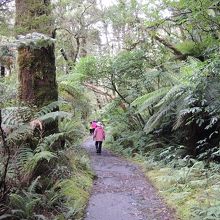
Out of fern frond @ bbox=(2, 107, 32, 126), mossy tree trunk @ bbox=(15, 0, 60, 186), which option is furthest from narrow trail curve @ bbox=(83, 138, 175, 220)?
fern frond @ bbox=(2, 107, 32, 126)

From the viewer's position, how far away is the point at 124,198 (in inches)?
282

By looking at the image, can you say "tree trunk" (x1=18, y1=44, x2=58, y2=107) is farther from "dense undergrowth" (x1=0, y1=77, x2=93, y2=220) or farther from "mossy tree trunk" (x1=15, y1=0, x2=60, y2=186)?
"dense undergrowth" (x1=0, y1=77, x2=93, y2=220)

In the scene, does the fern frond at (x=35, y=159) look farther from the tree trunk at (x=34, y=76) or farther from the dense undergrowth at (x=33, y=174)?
the tree trunk at (x=34, y=76)

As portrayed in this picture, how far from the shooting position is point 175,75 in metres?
11.9

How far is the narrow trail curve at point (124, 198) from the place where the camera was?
19.8ft

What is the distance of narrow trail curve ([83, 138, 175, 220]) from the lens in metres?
6.03

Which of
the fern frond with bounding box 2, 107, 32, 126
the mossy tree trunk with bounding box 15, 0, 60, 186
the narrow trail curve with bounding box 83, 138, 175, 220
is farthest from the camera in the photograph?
the mossy tree trunk with bounding box 15, 0, 60, 186

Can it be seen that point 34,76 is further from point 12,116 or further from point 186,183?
point 186,183

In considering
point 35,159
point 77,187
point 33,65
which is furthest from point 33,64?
point 77,187

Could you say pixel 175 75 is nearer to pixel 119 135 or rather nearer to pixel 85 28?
pixel 119 135

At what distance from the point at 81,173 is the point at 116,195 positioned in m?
1.44

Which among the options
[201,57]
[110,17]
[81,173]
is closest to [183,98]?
[201,57]

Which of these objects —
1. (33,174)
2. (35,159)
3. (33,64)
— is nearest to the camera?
(35,159)

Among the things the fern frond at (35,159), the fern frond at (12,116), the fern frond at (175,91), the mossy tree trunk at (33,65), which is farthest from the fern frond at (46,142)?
the fern frond at (175,91)
